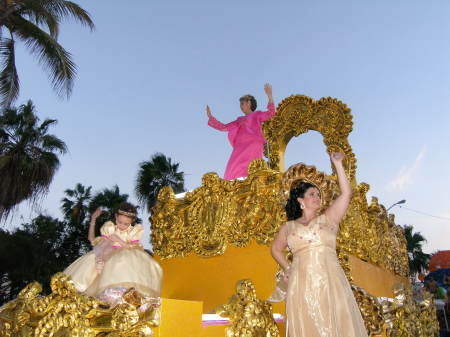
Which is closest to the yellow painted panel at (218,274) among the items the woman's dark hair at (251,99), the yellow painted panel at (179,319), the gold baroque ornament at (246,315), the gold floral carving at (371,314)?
the gold floral carving at (371,314)

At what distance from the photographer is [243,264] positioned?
16.6ft

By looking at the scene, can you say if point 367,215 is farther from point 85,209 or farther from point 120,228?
point 85,209

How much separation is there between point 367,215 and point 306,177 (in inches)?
113

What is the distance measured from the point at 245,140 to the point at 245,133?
5.3 inches

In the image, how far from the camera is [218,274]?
17.4 feet

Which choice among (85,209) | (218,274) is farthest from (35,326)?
(85,209)

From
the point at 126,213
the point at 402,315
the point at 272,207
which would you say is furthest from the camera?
the point at 272,207

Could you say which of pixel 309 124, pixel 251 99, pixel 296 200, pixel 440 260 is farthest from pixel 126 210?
pixel 440 260

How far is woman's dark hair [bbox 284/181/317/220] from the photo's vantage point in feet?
11.0

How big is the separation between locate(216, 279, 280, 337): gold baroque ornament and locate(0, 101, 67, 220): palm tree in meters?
13.3

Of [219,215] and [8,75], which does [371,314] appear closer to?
[219,215]

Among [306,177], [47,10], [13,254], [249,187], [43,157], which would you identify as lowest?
[306,177]

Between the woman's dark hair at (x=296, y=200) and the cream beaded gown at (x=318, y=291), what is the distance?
23cm

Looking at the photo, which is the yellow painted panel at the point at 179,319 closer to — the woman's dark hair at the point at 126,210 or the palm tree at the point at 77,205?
the woman's dark hair at the point at 126,210
